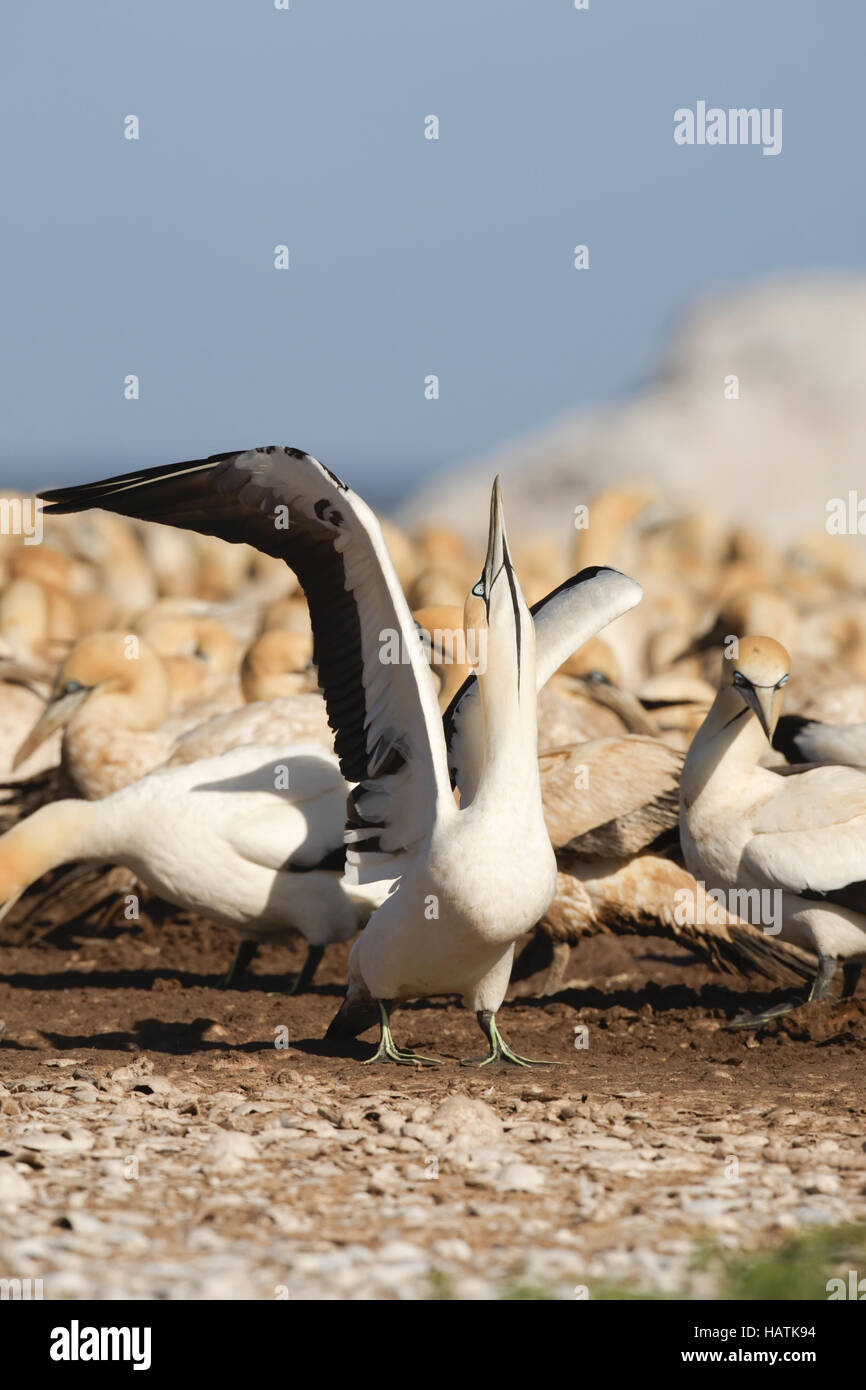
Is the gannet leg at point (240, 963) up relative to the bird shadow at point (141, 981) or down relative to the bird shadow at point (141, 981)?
up

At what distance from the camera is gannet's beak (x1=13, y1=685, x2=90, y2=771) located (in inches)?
480

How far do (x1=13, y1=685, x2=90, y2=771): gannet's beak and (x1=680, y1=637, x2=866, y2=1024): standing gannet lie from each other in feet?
19.2

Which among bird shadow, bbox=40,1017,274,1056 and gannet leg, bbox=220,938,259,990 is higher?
gannet leg, bbox=220,938,259,990

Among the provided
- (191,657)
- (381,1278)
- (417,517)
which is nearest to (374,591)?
(381,1278)

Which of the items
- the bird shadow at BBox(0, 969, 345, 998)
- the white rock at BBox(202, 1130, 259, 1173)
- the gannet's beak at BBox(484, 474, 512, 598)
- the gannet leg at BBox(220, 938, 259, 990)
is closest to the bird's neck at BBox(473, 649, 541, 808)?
the gannet's beak at BBox(484, 474, 512, 598)

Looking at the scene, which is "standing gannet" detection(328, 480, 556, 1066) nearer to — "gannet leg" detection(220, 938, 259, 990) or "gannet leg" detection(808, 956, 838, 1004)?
"gannet leg" detection(808, 956, 838, 1004)

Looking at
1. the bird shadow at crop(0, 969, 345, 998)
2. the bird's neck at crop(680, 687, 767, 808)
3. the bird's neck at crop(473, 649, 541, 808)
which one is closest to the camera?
the bird's neck at crop(473, 649, 541, 808)

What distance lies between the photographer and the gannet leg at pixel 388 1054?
6.27 metres

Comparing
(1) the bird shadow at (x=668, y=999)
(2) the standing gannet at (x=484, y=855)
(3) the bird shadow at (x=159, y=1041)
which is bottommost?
(3) the bird shadow at (x=159, y=1041)

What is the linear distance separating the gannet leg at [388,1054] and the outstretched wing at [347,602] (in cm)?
50

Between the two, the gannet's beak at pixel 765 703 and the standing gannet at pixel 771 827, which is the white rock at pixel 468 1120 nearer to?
the standing gannet at pixel 771 827

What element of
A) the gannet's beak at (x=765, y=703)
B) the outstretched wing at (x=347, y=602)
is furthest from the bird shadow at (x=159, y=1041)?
the gannet's beak at (x=765, y=703)

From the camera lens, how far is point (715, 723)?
7.58 meters
